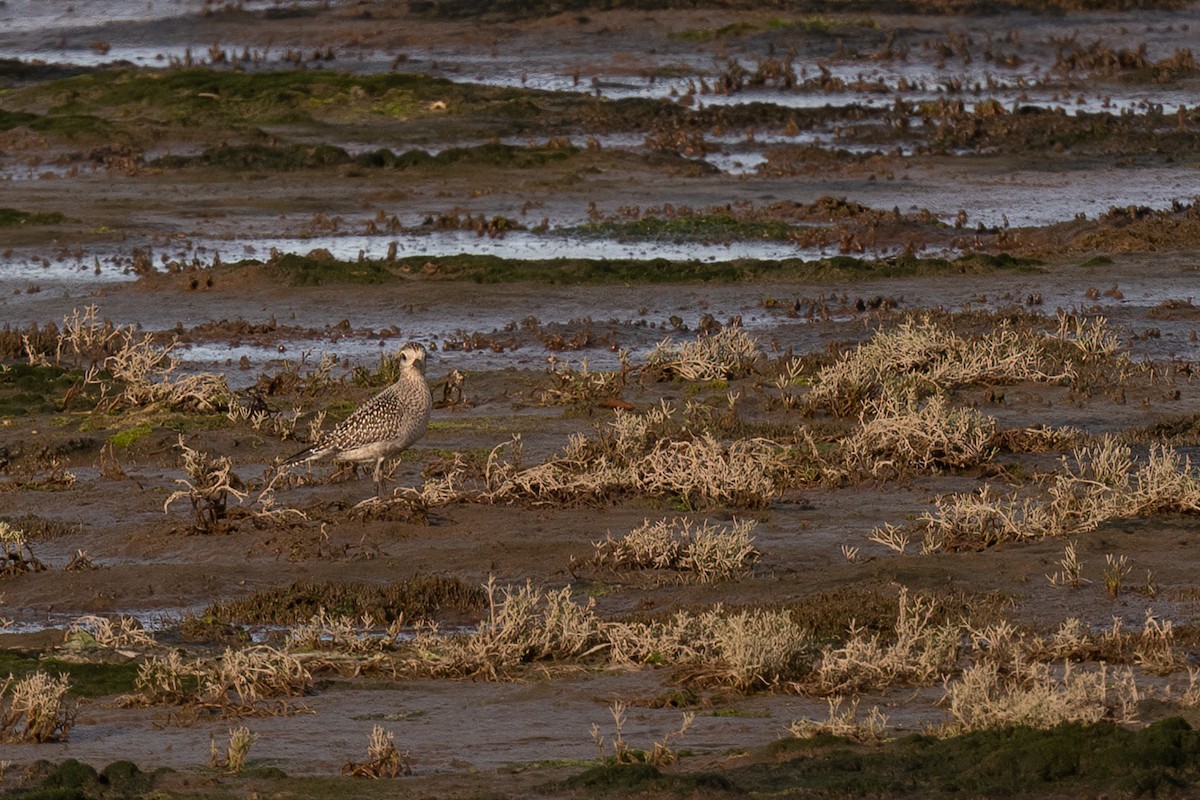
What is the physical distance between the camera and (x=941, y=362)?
14125mm

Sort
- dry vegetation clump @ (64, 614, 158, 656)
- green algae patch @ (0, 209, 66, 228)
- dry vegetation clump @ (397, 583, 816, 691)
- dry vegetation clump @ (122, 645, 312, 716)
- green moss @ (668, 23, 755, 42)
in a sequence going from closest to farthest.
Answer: dry vegetation clump @ (122, 645, 312, 716)
dry vegetation clump @ (397, 583, 816, 691)
dry vegetation clump @ (64, 614, 158, 656)
green algae patch @ (0, 209, 66, 228)
green moss @ (668, 23, 755, 42)

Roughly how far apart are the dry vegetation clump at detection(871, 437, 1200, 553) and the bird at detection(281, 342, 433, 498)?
251cm

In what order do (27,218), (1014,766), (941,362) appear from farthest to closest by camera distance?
(27,218)
(941,362)
(1014,766)

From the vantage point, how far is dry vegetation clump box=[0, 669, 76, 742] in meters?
7.45

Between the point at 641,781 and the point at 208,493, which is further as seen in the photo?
the point at 208,493

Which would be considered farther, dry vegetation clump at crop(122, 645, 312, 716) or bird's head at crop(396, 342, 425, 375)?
bird's head at crop(396, 342, 425, 375)

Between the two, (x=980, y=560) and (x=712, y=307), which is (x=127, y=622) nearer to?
(x=980, y=560)

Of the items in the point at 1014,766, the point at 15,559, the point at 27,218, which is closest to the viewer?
the point at 1014,766

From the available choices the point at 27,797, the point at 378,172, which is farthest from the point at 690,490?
the point at 378,172

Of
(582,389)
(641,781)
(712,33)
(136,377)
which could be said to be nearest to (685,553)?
(641,781)

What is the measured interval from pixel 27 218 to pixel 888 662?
52.3ft

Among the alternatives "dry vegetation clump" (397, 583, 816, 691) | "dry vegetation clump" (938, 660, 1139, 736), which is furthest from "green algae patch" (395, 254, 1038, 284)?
"dry vegetation clump" (938, 660, 1139, 736)

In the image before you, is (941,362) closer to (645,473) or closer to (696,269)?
(645,473)

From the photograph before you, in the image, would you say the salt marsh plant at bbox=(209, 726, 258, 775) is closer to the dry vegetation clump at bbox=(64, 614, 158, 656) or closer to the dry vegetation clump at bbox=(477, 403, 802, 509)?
the dry vegetation clump at bbox=(64, 614, 158, 656)
